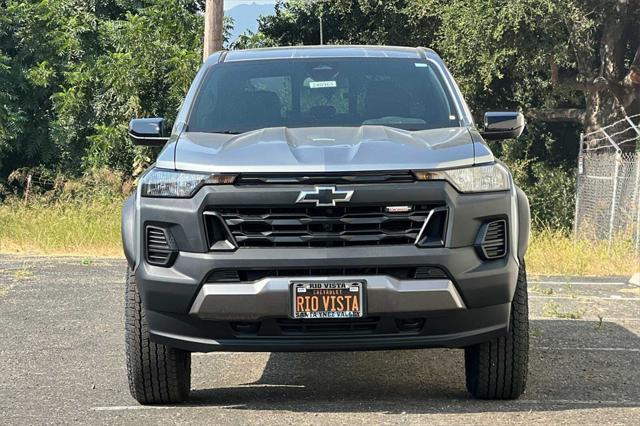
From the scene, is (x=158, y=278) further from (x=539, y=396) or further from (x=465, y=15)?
(x=465, y=15)

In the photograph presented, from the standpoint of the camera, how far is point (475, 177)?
586 cm

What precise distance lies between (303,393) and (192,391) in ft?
2.08

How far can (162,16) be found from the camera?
2878cm

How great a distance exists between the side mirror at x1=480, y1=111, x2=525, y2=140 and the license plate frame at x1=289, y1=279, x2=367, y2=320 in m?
1.69

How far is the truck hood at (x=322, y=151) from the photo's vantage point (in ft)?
18.9

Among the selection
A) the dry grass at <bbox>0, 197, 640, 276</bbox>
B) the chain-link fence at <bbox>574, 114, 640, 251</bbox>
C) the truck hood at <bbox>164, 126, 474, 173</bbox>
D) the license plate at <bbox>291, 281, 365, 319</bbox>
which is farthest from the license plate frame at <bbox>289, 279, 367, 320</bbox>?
the chain-link fence at <bbox>574, 114, 640, 251</bbox>

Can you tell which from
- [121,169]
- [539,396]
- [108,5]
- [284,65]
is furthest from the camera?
[108,5]

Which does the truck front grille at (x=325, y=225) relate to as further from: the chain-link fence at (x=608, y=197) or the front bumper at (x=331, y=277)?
the chain-link fence at (x=608, y=197)

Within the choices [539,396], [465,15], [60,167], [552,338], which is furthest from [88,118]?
[539,396]

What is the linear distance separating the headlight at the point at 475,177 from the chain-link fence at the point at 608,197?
10.9 metres

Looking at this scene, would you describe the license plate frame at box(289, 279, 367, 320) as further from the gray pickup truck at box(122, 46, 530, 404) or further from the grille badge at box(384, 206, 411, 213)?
the grille badge at box(384, 206, 411, 213)

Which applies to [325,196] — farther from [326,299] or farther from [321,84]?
[321,84]

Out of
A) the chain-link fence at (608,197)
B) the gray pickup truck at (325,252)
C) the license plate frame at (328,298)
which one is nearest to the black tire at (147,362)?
the gray pickup truck at (325,252)

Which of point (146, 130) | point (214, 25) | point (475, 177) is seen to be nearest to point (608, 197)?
point (214, 25)
